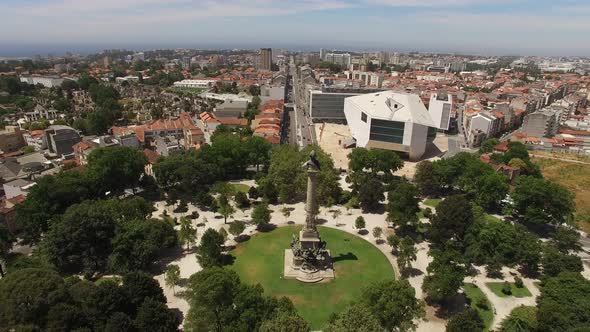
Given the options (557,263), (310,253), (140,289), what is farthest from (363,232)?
(140,289)

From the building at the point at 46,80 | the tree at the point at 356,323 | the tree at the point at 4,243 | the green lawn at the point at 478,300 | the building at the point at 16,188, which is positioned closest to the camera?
the tree at the point at 356,323

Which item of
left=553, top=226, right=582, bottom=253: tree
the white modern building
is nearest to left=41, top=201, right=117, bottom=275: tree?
left=553, top=226, right=582, bottom=253: tree

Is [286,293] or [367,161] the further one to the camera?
[367,161]

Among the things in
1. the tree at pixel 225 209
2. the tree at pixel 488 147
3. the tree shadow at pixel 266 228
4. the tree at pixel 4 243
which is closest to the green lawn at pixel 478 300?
the tree shadow at pixel 266 228

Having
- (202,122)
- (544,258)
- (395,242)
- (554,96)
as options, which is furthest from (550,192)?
(554,96)

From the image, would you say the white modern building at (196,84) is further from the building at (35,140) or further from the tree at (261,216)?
the tree at (261,216)

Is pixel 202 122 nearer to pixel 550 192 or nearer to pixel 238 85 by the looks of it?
pixel 238 85

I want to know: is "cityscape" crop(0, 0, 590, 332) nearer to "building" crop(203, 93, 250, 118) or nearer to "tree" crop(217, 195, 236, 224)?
"tree" crop(217, 195, 236, 224)
